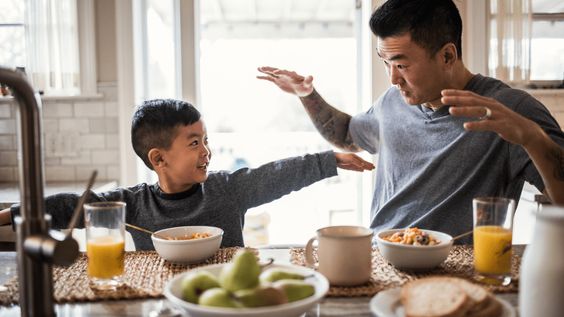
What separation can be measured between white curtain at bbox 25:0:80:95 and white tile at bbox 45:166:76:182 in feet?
1.45

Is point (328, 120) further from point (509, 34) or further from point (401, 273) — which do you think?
point (509, 34)

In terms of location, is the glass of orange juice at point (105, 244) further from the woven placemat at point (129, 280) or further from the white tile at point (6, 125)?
the white tile at point (6, 125)

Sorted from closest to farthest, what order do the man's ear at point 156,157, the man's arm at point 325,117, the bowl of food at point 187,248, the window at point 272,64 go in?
the bowl of food at point 187,248 → the man's ear at point 156,157 → the man's arm at point 325,117 → the window at point 272,64

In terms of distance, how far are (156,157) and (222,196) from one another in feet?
0.86

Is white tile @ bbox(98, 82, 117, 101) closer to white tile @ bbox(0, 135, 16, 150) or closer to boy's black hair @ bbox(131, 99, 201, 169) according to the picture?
white tile @ bbox(0, 135, 16, 150)

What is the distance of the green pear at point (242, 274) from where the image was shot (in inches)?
32.2

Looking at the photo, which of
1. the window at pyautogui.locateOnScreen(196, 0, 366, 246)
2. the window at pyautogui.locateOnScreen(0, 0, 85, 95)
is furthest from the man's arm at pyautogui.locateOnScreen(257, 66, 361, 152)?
the window at pyautogui.locateOnScreen(196, 0, 366, 246)

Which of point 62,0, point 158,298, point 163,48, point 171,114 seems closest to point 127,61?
point 163,48

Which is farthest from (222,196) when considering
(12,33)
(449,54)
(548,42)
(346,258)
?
(548,42)

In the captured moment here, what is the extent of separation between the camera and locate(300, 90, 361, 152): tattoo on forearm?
7.13ft

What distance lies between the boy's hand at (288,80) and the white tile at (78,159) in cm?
153

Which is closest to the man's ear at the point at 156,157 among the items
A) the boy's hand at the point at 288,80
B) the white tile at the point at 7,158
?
the boy's hand at the point at 288,80

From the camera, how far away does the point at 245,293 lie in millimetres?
806

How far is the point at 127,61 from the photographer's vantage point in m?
2.97
